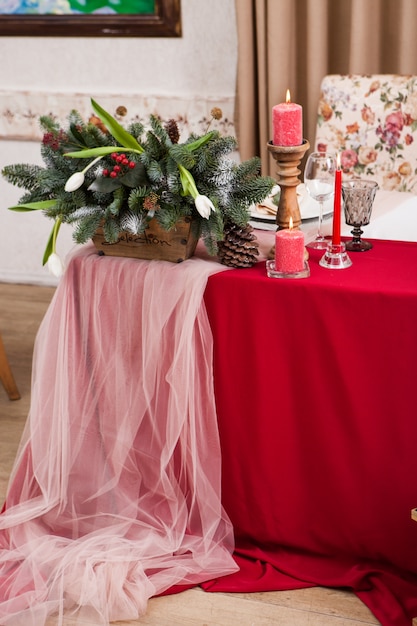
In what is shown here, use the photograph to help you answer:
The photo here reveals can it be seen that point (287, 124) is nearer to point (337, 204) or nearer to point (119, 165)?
point (337, 204)

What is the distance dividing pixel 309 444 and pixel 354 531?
0.79 ft

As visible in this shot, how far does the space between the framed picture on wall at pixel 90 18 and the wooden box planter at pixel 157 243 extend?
5.69 feet

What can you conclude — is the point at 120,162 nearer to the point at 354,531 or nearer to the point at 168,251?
the point at 168,251

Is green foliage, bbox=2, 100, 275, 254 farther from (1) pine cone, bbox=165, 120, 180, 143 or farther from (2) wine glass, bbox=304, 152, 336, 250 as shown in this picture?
(2) wine glass, bbox=304, 152, 336, 250

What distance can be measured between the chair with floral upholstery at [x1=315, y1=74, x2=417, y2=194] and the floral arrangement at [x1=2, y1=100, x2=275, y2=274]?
39.6 inches

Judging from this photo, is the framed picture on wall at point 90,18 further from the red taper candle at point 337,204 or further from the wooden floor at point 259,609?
the wooden floor at point 259,609

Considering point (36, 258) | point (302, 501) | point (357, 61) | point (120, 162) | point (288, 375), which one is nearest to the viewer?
point (120, 162)

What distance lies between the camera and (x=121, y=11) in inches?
129

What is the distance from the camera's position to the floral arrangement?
1.63m

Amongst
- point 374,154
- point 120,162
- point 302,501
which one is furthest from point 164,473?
point 374,154

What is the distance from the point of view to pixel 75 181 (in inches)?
61.8

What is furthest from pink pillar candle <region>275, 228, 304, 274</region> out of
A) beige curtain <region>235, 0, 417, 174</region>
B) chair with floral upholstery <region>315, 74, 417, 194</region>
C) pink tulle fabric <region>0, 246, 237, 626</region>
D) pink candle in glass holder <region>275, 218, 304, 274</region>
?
beige curtain <region>235, 0, 417, 174</region>

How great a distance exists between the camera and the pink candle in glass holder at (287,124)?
1.64 metres

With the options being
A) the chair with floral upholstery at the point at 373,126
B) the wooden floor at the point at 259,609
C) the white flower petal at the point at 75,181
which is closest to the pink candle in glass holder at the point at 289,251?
the white flower petal at the point at 75,181
